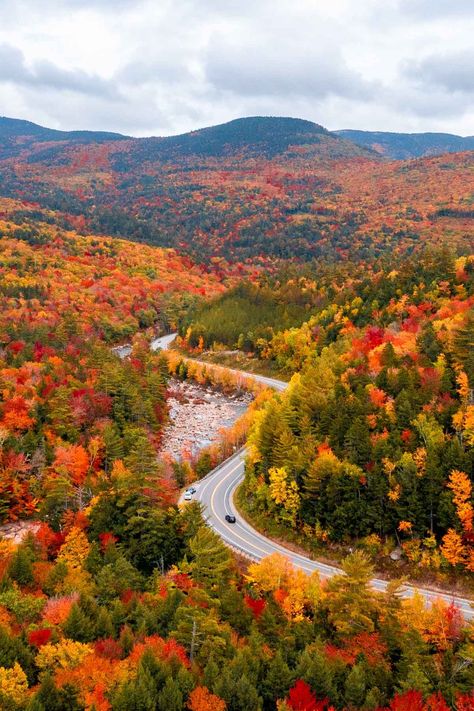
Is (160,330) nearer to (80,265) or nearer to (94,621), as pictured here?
(80,265)

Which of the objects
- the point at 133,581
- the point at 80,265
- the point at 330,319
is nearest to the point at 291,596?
the point at 133,581

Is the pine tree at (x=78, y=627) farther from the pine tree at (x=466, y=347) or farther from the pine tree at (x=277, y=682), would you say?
the pine tree at (x=466, y=347)

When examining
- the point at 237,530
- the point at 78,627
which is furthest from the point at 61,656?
the point at 237,530

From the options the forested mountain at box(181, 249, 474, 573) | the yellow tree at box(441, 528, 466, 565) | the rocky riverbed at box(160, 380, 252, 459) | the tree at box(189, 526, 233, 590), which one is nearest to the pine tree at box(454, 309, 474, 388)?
the forested mountain at box(181, 249, 474, 573)

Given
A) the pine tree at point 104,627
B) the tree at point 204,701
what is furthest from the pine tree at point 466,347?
the pine tree at point 104,627

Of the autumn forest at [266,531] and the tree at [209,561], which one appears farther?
the tree at [209,561]

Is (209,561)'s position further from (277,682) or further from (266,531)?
(266,531)
